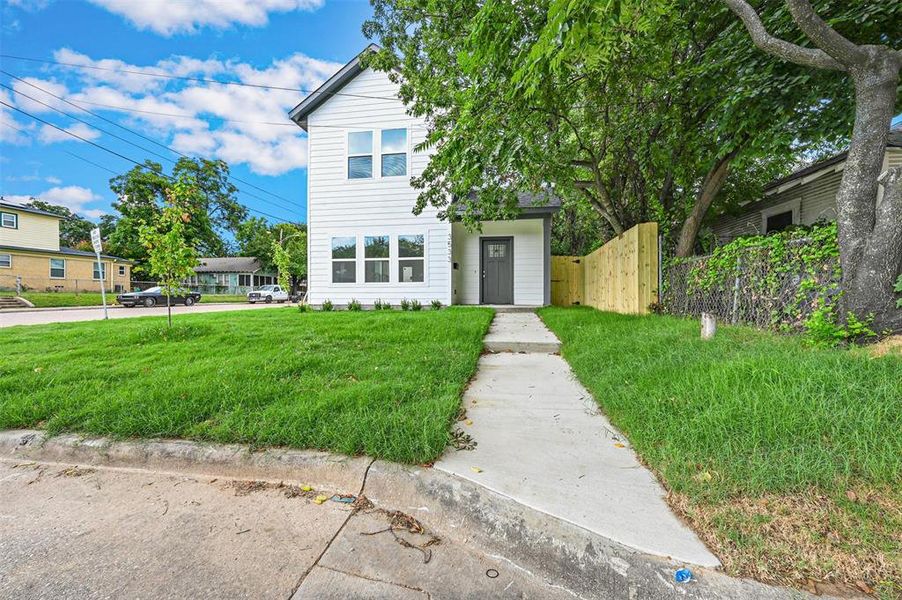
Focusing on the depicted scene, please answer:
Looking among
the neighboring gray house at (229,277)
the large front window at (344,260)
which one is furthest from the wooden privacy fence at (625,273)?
the neighboring gray house at (229,277)

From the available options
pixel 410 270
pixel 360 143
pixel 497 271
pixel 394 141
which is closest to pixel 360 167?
pixel 360 143

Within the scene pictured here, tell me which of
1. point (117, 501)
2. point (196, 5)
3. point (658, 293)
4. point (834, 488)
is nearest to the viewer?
point (834, 488)

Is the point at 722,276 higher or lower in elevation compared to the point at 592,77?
lower

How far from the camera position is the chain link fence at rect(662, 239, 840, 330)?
10.9 feet

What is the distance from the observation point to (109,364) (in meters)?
3.76

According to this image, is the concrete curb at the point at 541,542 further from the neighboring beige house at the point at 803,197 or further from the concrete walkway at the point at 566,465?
the neighboring beige house at the point at 803,197

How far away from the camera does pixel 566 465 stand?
1926 millimetres

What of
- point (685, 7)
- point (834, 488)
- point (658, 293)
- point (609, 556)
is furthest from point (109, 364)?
point (685, 7)

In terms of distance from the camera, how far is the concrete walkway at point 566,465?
4.65 ft

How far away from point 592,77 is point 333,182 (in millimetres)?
7117

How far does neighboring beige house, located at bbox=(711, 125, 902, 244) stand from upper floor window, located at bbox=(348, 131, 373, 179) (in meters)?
8.82

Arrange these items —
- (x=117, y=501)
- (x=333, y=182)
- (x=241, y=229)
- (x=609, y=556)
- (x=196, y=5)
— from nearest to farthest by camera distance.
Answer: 1. (x=609, y=556)
2. (x=117, y=501)
3. (x=196, y=5)
4. (x=333, y=182)
5. (x=241, y=229)

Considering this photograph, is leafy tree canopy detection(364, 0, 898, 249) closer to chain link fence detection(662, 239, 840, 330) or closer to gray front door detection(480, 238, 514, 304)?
chain link fence detection(662, 239, 840, 330)

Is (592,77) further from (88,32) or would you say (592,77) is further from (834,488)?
(88,32)
